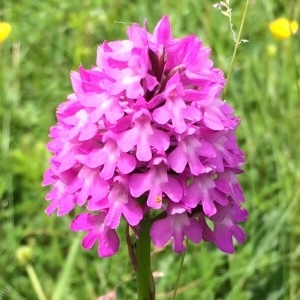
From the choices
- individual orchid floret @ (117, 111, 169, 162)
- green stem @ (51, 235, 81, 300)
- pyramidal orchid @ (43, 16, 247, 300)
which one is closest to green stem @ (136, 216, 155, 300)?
pyramidal orchid @ (43, 16, 247, 300)

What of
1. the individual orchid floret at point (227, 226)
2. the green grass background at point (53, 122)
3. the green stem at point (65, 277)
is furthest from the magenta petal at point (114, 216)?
the green stem at point (65, 277)

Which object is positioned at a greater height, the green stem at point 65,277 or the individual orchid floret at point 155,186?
the individual orchid floret at point 155,186

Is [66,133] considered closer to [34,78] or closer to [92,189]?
[92,189]

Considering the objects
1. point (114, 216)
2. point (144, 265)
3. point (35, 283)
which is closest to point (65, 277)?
point (35, 283)

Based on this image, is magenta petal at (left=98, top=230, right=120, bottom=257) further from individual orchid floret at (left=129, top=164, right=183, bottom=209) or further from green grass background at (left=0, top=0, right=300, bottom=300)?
green grass background at (left=0, top=0, right=300, bottom=300)

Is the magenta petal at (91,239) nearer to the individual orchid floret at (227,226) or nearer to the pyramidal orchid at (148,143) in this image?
the pyramidal orchid at (148,143)

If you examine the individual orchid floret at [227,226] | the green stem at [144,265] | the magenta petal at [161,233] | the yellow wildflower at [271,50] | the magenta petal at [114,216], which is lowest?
the yellow wildflower at [271,50]

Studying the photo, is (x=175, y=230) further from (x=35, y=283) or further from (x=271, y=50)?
(x=271, y=50)
